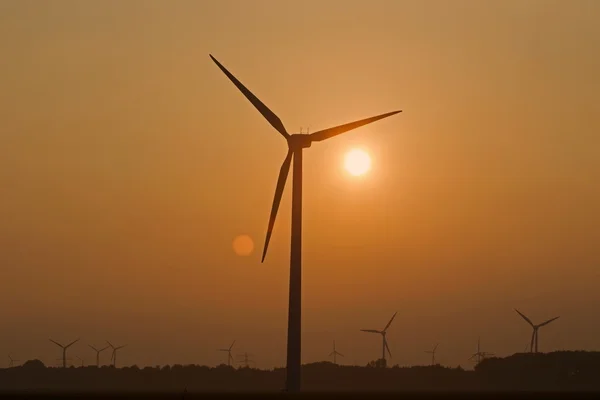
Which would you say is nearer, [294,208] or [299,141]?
[294,208]

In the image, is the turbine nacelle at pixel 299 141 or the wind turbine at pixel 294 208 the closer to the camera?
the wind turbine at pixel 294 208

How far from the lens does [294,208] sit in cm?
10388

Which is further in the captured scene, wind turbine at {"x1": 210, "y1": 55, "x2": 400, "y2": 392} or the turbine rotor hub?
the turbine rotor hub

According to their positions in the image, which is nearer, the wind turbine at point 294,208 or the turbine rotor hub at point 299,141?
the wind turbine at point 294,208

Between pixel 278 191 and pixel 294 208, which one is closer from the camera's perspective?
pixel 294 208

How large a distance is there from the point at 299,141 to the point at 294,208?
1002 cm

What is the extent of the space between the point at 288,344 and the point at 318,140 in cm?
2109

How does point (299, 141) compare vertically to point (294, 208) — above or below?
above

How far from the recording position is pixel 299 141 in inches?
4407

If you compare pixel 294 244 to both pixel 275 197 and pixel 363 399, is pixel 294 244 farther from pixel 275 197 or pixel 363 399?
pixel 363 399

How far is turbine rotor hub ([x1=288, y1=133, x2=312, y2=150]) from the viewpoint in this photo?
112 m

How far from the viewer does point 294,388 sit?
100375 millimetres

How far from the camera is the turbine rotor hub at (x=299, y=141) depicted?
112 m

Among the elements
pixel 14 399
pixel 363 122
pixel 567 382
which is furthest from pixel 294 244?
pixel 567 382
